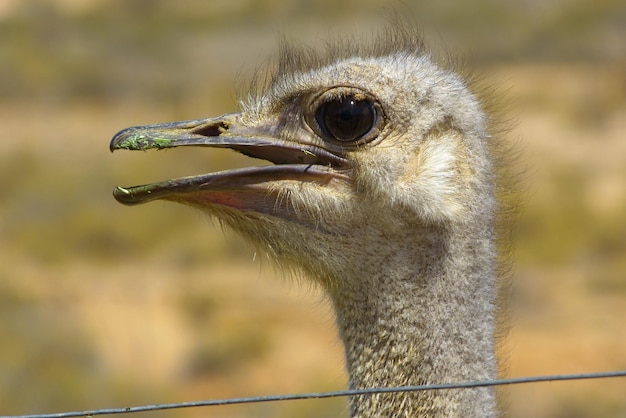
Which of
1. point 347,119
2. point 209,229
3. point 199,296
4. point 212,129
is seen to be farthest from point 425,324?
point 209,229

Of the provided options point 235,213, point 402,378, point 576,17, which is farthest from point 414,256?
point 576,17

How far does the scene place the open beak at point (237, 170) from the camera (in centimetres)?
276

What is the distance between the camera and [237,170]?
9.22 ft

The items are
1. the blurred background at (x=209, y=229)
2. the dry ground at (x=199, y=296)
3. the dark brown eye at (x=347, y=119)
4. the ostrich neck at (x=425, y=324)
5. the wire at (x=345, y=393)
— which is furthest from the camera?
the blurred background at (x=209, y=229)

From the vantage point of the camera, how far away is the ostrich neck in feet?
8.95

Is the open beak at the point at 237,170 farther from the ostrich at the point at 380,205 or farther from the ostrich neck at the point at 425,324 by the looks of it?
the ostrich neck at the point at 425,324

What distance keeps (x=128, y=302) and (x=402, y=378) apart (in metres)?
8.52

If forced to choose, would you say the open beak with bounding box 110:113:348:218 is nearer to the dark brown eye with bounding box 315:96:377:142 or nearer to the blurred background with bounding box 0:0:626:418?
the dark brown eye with bounding box 315:96:377:142

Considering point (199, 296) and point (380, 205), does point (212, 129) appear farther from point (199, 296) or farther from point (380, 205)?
point (199, 296)

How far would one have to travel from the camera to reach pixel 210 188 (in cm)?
279

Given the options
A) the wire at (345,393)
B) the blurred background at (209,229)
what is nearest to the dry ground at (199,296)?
the blurred background at (209,229)

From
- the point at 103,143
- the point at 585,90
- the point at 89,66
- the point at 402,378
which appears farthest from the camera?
the point at 89,66

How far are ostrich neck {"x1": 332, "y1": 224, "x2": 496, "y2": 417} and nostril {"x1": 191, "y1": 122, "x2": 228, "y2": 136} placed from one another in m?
0.55

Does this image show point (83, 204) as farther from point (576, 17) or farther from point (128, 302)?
point (576, 17)
